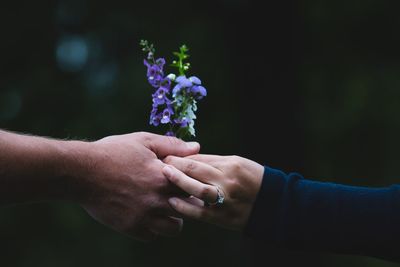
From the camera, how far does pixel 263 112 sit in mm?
8508

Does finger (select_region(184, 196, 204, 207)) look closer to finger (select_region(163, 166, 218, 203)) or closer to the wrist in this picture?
finger (select_region(163, 166, 218, 203))

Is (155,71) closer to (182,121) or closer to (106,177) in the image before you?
(182,121)

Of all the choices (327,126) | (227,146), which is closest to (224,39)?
(227,146)

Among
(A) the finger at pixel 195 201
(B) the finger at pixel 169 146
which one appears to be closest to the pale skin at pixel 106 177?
(B) the finger at pixel 169 146

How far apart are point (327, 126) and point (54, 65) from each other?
14.7ft

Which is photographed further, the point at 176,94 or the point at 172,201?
the point at 172,201

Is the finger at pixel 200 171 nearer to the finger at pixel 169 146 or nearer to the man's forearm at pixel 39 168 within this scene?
the finger at pixel 169 146

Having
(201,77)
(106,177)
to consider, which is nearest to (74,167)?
(106,177)

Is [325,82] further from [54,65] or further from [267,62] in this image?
[54,65]

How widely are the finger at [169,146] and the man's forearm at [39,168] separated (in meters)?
0.38

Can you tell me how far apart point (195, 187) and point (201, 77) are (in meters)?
6.64

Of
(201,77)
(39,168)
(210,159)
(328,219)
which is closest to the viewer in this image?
(328,219)

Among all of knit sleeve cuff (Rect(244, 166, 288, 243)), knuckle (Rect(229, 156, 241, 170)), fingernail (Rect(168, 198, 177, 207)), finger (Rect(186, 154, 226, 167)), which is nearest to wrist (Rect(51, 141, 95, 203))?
fingernail (Rect(168, 198, 177, 207))

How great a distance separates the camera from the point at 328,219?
325 centimetres
